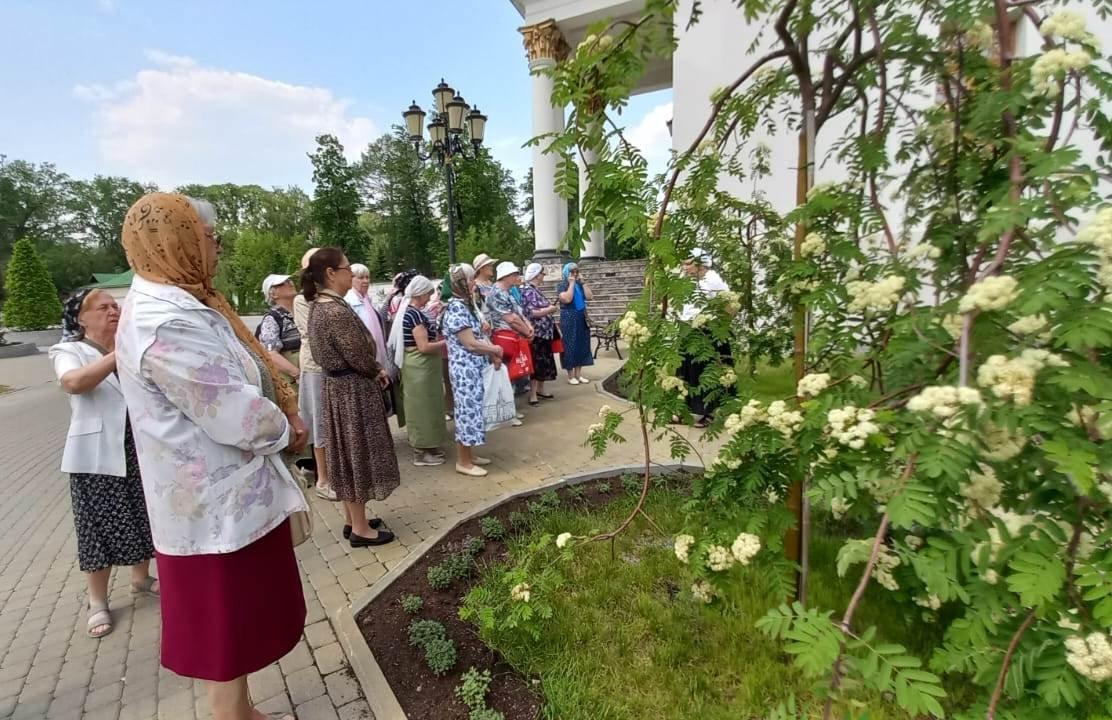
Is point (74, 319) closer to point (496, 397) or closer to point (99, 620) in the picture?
point (99, 620)

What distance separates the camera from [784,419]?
62.4 inches

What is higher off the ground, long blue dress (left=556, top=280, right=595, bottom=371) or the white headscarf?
the white headscarf

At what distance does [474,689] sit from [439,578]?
2.85ft

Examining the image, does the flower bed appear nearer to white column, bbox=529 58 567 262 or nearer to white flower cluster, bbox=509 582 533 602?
white flower cluster, bbox=509 582 533 602

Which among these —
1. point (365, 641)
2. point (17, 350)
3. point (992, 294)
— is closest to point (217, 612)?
point (365, 641)

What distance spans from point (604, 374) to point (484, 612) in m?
7.71

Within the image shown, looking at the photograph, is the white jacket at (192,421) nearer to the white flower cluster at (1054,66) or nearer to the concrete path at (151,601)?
the concrete path at (151,601)

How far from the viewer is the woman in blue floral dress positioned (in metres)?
4.87

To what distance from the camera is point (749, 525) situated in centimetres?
190

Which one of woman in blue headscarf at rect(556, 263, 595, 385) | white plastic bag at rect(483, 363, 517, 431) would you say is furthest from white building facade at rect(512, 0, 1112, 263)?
white plastic bag at rect(483, 363, 517, 431)

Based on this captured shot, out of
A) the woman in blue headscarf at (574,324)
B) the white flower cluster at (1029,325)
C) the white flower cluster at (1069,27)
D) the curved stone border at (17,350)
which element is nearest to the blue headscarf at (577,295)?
the woman in blue headscarf at (574,324)

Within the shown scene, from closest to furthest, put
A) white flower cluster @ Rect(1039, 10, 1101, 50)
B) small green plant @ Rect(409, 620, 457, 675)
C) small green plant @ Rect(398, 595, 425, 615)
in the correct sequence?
white flower cluster @ Rect(1039, 10, 1101, 50) → small green plant @ Rect(409, 620, 457, 675) → small green plant @ Rect(398, 595, 425, 615)

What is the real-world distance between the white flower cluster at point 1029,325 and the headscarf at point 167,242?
232cm

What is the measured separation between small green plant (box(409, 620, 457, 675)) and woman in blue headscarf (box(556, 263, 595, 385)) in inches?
248
